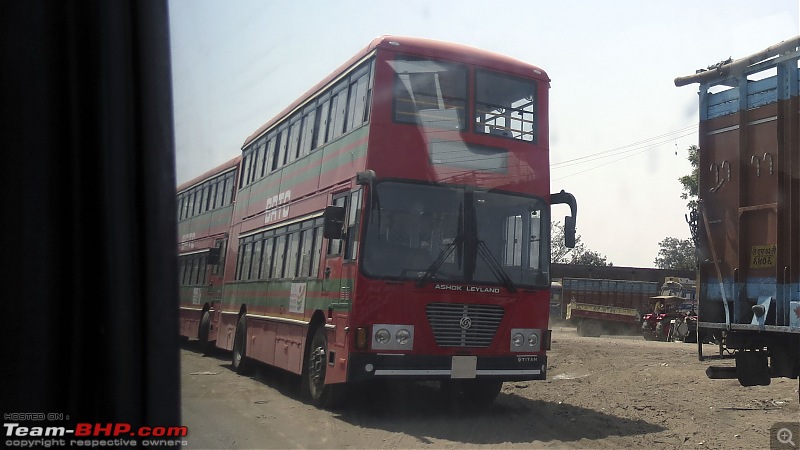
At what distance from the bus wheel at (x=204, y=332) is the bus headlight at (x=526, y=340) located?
1101 cm

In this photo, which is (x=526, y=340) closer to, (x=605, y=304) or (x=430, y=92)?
(x=430, y=92)

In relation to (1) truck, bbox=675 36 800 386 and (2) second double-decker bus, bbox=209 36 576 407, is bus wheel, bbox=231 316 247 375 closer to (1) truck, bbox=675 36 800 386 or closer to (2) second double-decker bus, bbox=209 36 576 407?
(2) second double-decker bus, bbox=209 36 576 407

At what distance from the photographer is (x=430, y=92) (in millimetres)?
10164

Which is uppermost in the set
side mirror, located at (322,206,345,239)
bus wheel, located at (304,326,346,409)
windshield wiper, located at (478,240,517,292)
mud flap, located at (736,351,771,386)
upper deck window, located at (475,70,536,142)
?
upper deck window, located at (475,70,536,142)

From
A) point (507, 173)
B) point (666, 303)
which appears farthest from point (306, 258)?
point (666, 303)

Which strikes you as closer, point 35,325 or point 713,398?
point 35,325

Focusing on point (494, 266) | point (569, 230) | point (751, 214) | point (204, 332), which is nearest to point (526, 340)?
point (494, 266)

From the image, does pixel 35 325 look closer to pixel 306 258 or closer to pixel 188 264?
pixel 306 258

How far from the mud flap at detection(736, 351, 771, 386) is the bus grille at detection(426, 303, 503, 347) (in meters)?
3.01

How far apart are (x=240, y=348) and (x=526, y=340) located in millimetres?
7089

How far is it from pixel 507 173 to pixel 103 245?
5.99m

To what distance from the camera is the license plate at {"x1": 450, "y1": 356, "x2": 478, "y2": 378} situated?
9.73 metres

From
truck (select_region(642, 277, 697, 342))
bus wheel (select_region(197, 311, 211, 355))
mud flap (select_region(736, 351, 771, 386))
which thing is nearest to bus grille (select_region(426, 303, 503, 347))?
mud flap (select_region(736, 351, 771, 386))

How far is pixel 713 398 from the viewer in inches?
456
